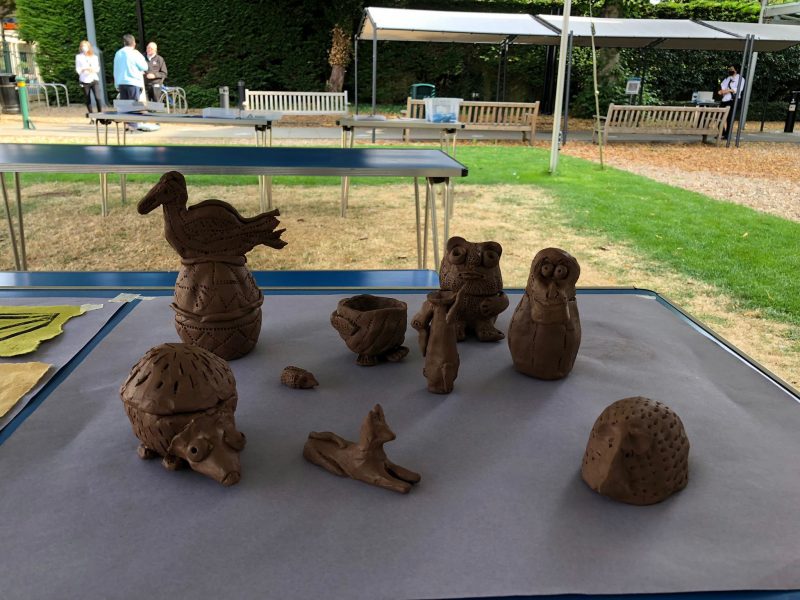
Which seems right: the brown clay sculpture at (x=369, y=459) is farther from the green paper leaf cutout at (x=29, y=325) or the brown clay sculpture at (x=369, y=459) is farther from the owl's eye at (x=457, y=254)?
the green paper leaf cutout at (x=29, y=325)

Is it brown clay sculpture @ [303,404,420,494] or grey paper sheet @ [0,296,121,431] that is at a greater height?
brown clay sculpture @ [303,404,420,494]

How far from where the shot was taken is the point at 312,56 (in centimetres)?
1372

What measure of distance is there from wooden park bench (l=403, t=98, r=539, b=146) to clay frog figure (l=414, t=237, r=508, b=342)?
27.4 ft

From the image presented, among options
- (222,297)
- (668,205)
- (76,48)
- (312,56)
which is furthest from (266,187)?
(76,48)

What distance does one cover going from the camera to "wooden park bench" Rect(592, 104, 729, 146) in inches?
391

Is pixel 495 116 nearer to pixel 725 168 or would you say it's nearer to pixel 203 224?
pixel 725 168

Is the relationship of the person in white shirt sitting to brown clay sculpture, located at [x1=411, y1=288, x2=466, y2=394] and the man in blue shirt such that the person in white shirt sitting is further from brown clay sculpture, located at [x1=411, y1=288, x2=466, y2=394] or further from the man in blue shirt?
brown clay sculpture, located at [x1=411, y1=288, x2=466, y2=394]

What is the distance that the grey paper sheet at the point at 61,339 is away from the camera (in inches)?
45.8

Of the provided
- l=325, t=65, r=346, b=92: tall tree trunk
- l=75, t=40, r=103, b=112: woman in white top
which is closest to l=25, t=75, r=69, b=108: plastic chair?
l=75, t=40, r=103, b=112: woman in white top

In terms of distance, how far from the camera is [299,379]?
1196mm

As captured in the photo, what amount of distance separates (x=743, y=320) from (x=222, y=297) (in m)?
3.00

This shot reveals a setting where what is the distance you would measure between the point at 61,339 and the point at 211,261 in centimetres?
43

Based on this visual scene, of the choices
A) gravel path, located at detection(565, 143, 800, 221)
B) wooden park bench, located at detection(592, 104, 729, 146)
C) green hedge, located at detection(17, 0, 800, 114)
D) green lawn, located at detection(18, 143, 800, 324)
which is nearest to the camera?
green lawn, located at detection(18, 143, 800, 324)

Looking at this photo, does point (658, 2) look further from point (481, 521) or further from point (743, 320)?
point (481, 521)
